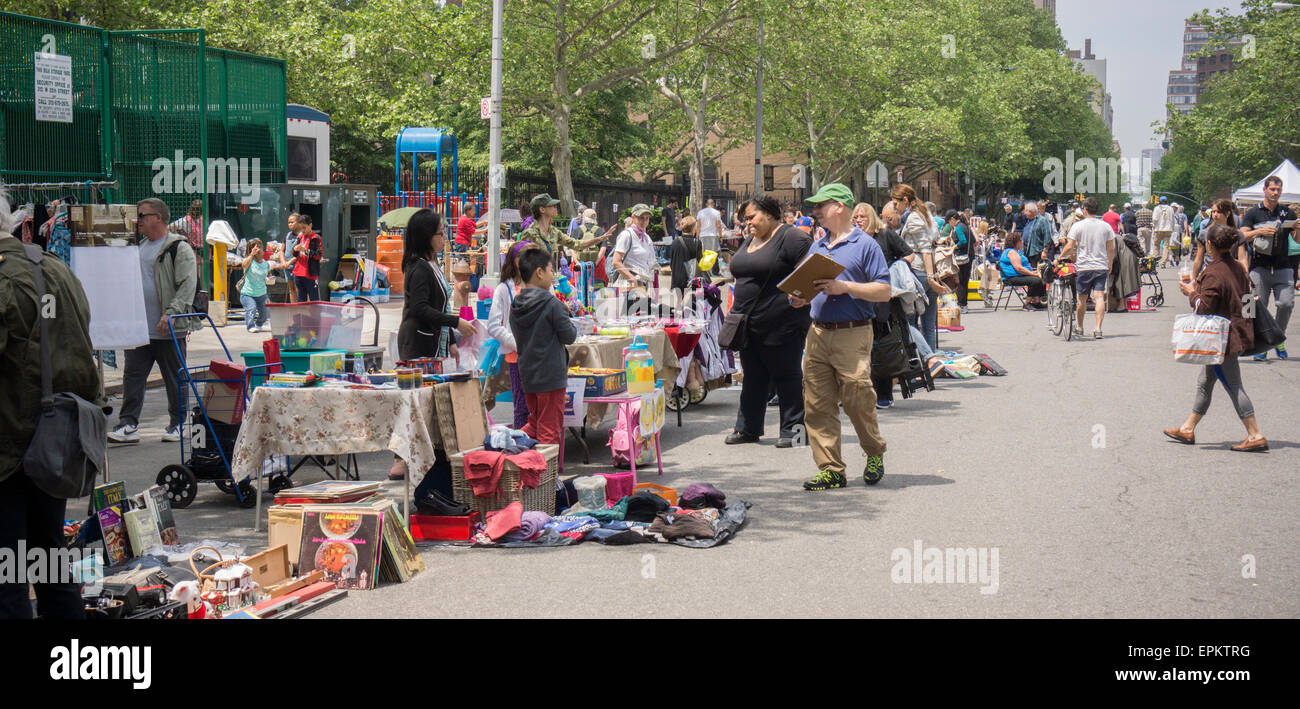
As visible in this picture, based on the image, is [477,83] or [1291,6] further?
[1291,6]

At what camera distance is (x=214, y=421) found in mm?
8242

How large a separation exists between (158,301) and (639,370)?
4.15m

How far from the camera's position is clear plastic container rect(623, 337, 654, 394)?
9680mm

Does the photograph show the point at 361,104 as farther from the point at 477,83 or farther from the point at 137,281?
the point at 137,281

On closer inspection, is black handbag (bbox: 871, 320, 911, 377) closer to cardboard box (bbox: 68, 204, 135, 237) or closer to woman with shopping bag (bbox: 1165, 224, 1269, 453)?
woman with shopping bag (bbox: 1165, 224, 1269, 453)

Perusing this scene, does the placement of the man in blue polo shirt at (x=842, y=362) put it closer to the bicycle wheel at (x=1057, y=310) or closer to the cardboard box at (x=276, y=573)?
the cardboard box at (x=276, y=573)

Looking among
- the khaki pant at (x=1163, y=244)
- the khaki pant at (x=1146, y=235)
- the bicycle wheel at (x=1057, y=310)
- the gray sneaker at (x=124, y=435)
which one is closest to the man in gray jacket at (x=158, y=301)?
the gray sneaker at (x=124, y=435)

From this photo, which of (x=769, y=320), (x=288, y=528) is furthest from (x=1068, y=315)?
(x=288, y=528)

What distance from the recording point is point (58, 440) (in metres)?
4.59

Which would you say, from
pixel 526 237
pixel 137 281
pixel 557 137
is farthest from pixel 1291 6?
pixel 137 281

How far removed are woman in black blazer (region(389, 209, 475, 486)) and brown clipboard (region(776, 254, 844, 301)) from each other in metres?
2.30

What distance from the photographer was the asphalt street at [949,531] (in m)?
5.94

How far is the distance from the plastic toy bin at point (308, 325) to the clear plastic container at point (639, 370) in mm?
2242

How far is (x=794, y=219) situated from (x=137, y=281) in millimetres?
10540
